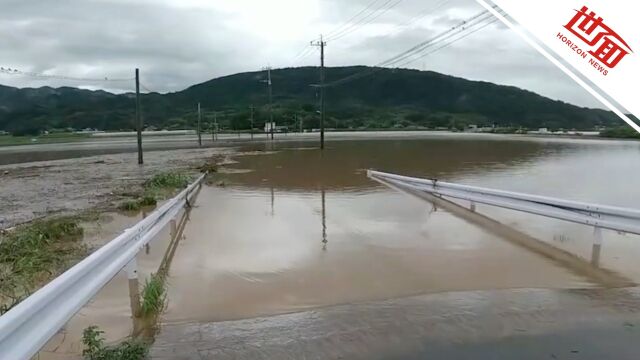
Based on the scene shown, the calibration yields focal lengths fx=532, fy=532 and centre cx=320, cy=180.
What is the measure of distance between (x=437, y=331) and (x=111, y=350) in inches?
113

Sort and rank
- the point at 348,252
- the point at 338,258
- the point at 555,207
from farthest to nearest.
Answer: the point at 555,207 → the point at 348,252 → the point at 338,258

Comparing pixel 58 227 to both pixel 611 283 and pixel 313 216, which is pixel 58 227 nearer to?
pixel 313 216

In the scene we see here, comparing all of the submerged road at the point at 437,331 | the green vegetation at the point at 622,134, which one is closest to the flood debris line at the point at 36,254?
the submerged road at the point at 437,331

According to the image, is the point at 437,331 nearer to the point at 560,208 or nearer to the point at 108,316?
the point at 108,316

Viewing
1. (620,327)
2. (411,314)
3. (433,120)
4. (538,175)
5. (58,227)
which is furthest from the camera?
(433,120)

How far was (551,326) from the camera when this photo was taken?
5.05m

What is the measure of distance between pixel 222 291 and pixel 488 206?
8.01 m

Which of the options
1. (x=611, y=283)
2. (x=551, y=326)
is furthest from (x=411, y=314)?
(x=611, y=283)

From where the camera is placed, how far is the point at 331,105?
16775cm

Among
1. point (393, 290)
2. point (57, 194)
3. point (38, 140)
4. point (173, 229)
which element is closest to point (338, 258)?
point (393, 290)

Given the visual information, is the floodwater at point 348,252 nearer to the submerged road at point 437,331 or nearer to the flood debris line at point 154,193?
the submerged road at point 437,331

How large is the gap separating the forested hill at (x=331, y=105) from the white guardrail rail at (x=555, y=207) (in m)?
118

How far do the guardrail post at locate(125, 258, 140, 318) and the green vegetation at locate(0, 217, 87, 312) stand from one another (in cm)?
115

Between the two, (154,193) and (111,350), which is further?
(154,193)
